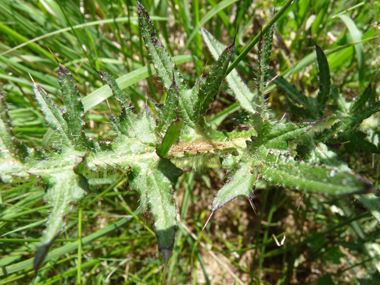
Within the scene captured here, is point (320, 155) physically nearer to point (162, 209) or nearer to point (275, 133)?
point (275, 133)

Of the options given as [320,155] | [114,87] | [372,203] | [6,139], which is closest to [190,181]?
[320,155]

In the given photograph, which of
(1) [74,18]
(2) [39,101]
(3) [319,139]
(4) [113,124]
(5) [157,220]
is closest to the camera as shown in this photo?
(5) [157,220]

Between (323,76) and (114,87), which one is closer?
(114,87)

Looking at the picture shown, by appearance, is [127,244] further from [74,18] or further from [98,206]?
[74,18]

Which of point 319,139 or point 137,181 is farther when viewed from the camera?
point 319,139

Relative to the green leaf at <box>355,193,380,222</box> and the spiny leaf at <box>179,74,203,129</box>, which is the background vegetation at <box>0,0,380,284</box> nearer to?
the spiny leaf at <box>179,74,203,129</box>

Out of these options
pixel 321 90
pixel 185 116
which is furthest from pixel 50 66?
pixel 321 90
